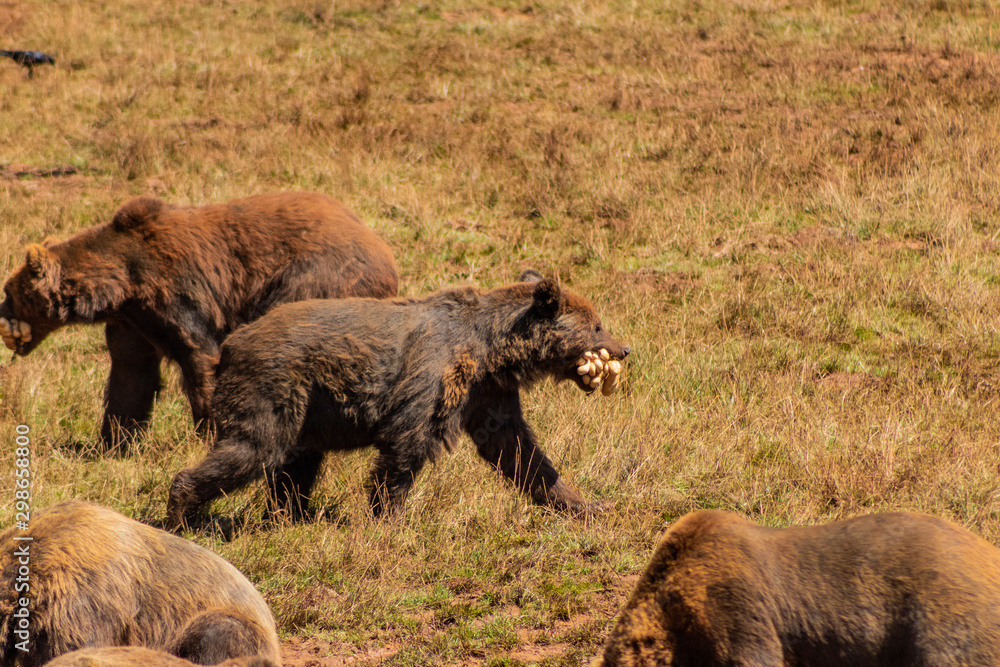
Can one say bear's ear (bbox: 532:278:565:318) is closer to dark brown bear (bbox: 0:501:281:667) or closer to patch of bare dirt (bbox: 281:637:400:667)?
patch of bare dirt (bbox: 281:637:400:667)

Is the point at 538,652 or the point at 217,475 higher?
the point at 217,475

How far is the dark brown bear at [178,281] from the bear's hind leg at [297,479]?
3.88 ft

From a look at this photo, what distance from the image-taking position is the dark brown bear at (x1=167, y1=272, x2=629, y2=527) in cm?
684

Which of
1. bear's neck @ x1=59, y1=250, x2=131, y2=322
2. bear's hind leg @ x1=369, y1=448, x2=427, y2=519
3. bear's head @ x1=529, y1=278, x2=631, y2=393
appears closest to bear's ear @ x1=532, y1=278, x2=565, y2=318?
bear's head @ x1=529, y1=278, x2=631, y2=393

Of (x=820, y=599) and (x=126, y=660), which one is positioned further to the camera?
(x=820, y=599)

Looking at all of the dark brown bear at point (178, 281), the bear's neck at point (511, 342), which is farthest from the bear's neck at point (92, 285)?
the bear's neck at point (511, 342)

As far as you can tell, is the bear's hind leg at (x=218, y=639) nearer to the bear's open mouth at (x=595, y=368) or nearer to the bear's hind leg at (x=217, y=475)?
the bear's hind leg at (x=217, y=475)

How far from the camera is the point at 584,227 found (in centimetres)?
1299

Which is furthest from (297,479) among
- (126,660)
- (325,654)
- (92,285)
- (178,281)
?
(126,660)

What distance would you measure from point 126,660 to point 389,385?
3.29 meters

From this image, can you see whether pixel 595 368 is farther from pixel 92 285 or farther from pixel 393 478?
pixel 92 285

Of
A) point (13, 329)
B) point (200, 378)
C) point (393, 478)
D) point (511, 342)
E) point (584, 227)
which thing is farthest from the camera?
point (584, 227)

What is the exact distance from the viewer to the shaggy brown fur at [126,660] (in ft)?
12.6

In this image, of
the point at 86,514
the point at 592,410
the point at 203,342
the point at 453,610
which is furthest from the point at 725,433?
the point at 86,514
